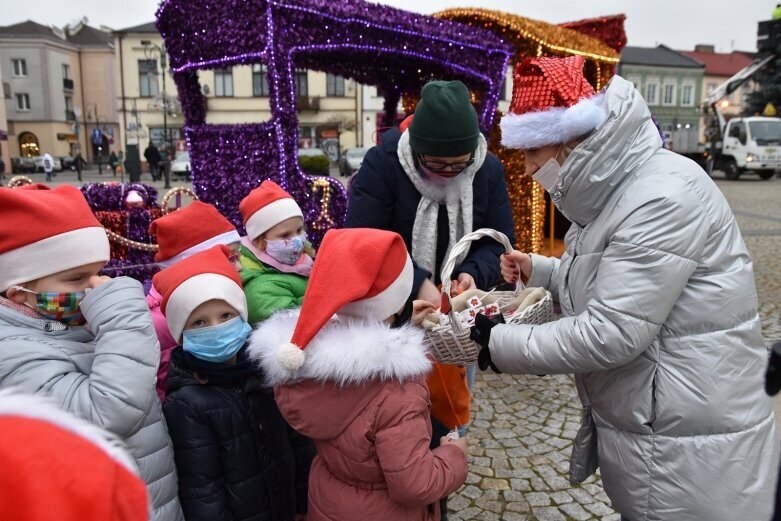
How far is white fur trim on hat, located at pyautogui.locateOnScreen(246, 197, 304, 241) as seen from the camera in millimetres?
2900

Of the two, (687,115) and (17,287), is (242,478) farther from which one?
(687,115)

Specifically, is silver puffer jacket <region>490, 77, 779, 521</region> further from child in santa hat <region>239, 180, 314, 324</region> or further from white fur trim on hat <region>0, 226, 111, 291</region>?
white fur trim on hat <region>0, 226, 111, 291</region>

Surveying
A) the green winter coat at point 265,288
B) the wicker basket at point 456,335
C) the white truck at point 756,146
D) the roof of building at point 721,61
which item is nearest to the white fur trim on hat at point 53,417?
the wicker basket at point 456,335

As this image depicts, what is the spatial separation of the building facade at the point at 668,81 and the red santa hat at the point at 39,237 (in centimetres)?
5321

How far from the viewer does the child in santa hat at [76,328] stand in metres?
1.57

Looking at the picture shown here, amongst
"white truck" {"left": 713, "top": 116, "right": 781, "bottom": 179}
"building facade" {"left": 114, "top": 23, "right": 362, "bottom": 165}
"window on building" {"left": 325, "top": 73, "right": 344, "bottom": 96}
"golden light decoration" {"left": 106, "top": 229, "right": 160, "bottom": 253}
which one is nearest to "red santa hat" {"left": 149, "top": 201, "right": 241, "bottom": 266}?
"golden light decoration" {"left": 106, "top": 229, "right": 160, "bottom": 253}

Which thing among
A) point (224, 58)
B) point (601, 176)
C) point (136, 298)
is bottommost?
point (136, 298)

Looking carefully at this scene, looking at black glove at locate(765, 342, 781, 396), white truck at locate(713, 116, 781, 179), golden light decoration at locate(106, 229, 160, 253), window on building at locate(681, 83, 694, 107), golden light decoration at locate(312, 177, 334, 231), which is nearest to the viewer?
black glove at locate(765, 342, 781, 396)

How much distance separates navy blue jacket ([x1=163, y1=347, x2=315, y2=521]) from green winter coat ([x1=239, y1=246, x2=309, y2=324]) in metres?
0.31

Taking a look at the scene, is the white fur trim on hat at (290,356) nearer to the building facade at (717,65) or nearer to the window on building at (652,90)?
the window on building at (652,90)

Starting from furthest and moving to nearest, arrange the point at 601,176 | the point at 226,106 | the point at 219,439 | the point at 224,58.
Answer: the point at 226,106 → the point at 224,58 → the point at 219,439 → the point at 601,176

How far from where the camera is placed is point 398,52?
575 centimetres

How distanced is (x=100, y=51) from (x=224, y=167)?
5454 cm

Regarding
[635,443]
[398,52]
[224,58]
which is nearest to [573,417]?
[635,443]
